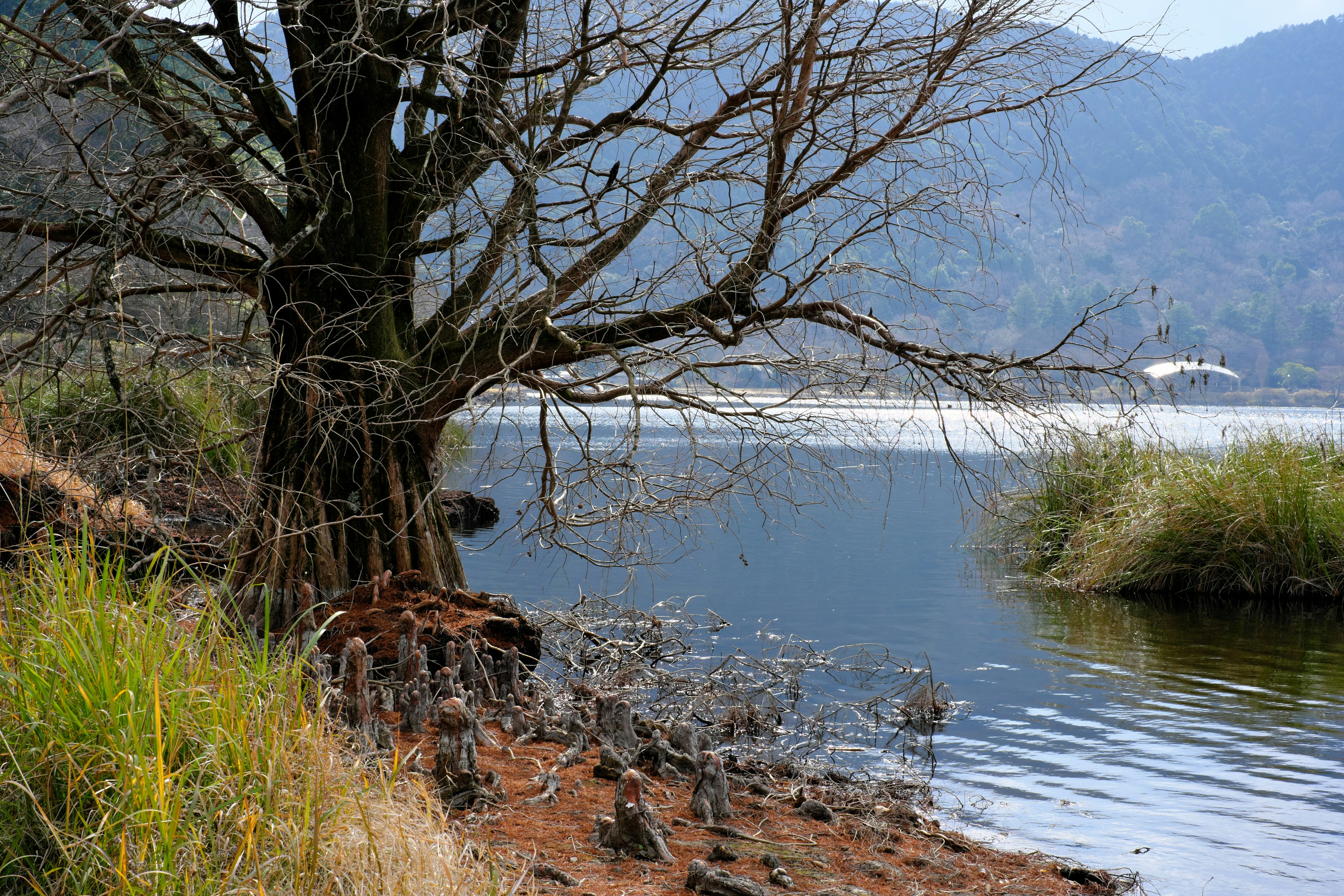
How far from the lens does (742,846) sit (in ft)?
13.7

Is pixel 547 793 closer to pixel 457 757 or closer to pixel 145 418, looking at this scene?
pixel 457 757

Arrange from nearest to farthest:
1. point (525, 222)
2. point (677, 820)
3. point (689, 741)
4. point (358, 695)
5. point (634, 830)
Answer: point (634, 830) → point (677, 820) → point (358, 695) → point (689, 741) → point (525, 222)

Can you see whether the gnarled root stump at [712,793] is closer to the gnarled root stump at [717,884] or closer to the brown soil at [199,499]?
the gnarled root stump at [717,884]

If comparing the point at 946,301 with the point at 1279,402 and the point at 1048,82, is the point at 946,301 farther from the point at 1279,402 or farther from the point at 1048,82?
the point at 1279,402

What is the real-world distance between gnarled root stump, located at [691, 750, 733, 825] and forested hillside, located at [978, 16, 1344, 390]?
88400 millimetres

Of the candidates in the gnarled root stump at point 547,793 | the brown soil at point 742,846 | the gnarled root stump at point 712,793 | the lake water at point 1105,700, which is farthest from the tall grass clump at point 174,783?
the lake water at point 1105,700

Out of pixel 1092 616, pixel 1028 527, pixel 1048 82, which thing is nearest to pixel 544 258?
pixel 1048 82

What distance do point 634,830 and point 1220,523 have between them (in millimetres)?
10901

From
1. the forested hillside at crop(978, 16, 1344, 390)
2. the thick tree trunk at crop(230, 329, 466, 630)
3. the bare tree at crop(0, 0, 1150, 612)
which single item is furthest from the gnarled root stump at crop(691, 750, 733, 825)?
the forested hillside at crop(978, 16, 1344, 390)

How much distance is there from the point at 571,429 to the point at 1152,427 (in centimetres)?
366

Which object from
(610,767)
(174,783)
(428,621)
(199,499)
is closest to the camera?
(174,783)

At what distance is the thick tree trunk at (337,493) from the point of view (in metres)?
6.83

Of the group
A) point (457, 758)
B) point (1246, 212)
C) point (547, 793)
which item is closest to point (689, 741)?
point (547, 793)

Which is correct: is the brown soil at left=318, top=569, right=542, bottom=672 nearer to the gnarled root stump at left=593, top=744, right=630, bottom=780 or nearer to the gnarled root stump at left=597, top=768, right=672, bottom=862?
the gnarled root stump at left=593, top=744, right=630, bottom=780
